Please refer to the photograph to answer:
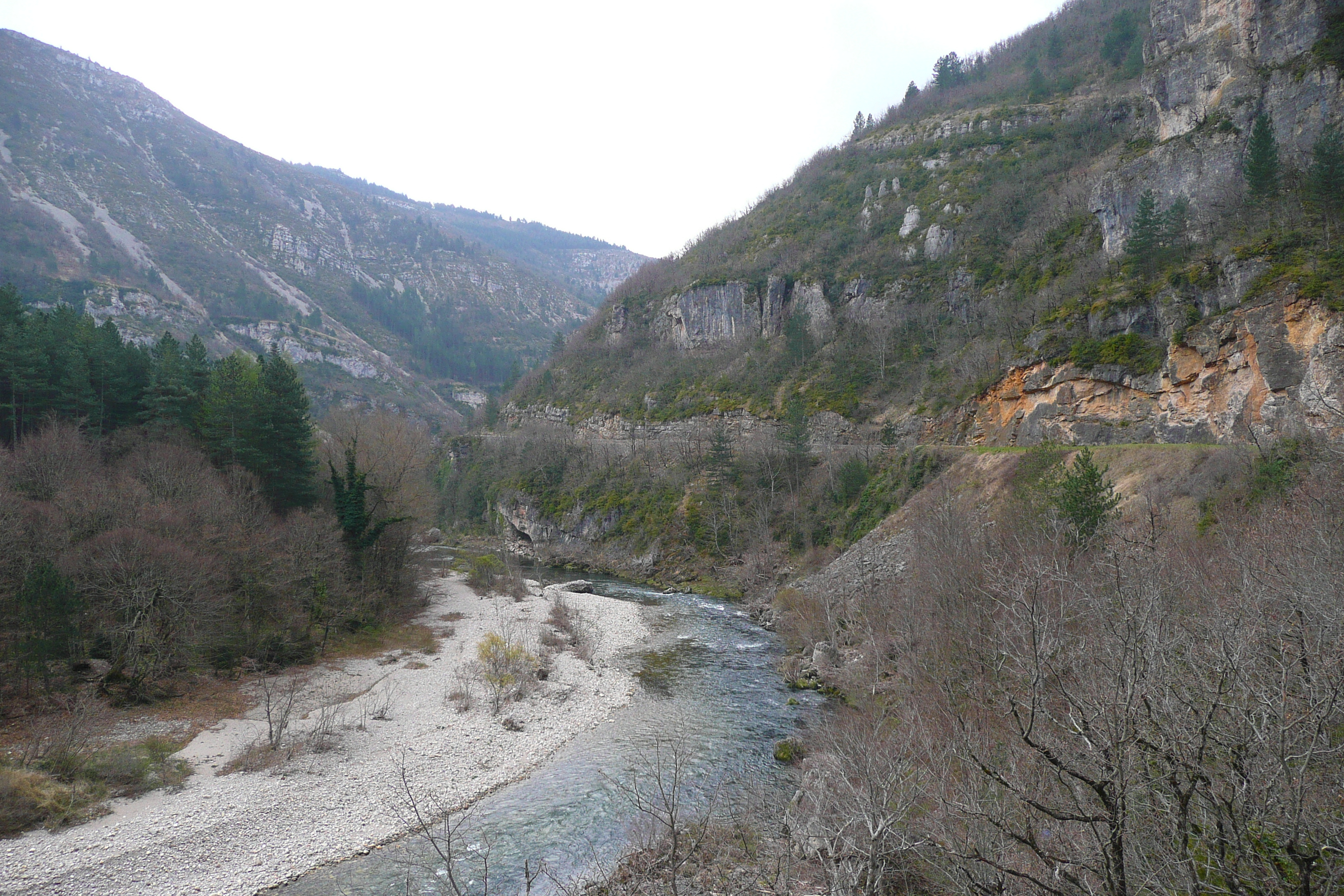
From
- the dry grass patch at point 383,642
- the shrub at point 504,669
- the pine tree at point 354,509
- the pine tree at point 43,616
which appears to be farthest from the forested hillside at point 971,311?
the pine tree at point 43,616

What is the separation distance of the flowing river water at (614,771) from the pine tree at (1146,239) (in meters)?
34.7

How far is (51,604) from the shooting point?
18.0m

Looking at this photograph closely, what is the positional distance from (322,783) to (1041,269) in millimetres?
Answer: 64416

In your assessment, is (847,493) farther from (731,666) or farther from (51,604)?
(51,604)

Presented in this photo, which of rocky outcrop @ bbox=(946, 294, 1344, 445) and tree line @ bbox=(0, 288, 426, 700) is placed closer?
tree line @ bbox=(0, 288, 426, 700)

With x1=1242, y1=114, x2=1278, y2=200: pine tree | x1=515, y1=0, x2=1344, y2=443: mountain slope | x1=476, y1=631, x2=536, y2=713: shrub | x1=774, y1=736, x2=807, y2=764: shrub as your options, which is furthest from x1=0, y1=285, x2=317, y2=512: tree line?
x1=1242, y1=114, x2=1278, y2=200: pine tree

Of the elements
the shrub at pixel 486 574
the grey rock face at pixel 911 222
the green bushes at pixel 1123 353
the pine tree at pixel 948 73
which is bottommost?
the shrub at pixel 486 574

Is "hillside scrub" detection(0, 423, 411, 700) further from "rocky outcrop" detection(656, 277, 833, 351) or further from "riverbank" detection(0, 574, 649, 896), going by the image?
"rocky outcrop" detection(656, 277, 833, 351)

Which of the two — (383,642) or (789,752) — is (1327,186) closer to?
(789,752)

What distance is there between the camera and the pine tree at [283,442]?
105 ft

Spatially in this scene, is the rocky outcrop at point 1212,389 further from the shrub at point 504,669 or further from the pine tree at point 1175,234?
the shrub at point 504,669

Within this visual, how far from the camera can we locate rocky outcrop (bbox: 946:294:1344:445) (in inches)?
948

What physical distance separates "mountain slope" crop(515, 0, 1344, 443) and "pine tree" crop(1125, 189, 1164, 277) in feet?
0.66

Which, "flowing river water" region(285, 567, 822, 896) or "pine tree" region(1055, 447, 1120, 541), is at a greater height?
"pine tree" region(1055, 447, 1120, 541)
